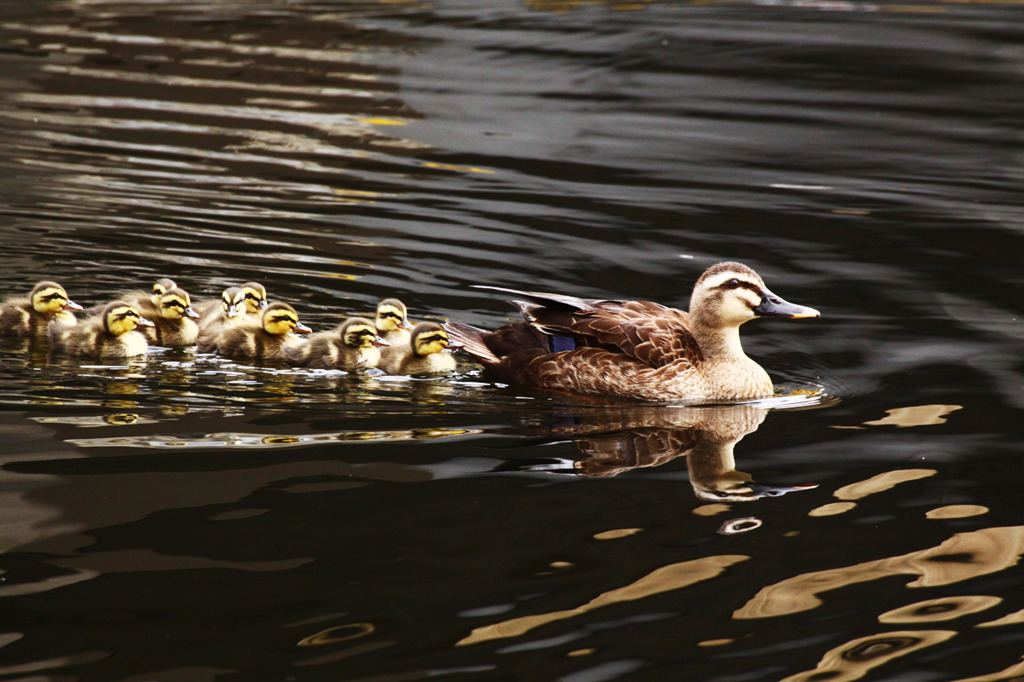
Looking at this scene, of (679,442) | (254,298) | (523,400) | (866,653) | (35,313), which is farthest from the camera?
(254,298)

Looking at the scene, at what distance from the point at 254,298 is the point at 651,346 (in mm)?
2085

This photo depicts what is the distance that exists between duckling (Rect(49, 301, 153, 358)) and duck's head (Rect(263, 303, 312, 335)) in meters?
0.62

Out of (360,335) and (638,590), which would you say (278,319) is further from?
(638,590)

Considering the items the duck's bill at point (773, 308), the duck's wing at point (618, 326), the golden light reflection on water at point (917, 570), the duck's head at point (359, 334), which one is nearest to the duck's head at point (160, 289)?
the duck's head at point (359, 334)

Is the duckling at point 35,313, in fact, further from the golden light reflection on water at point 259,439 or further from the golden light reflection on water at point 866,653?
the golden light reflection on water at point 866,653

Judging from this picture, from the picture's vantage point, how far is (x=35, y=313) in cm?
671

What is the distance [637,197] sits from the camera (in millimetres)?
10453

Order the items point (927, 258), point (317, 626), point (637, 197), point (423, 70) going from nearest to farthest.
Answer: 1. point (317, 626)
2. point (927, 258)
3. point (637, 197)
4. point (423, 70)

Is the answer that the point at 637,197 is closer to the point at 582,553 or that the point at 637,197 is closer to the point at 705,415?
the point at 705,415

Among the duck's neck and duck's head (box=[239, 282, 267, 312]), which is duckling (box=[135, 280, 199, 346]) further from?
the duck's neck

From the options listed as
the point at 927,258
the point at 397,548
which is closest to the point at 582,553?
the point at 397,548

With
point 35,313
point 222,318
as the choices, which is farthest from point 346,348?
point 35,313

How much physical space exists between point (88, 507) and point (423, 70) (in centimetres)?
1119

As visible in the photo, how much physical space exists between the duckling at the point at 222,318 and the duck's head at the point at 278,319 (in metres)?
0.20
